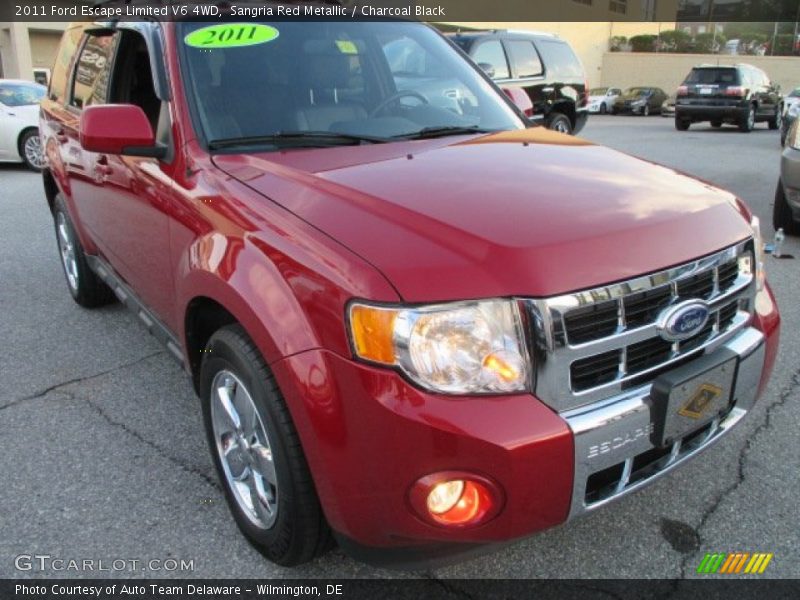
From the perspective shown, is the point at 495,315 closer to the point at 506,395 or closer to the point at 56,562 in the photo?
the point at 506,395

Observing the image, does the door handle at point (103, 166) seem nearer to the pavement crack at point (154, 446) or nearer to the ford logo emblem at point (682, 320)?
the pavement crack at point (154, 446)

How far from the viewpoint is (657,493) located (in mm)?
2604

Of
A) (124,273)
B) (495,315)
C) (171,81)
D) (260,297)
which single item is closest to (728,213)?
(495,315)

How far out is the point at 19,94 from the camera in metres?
11.6

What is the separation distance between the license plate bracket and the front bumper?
4 centimetres

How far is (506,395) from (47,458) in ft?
7.09

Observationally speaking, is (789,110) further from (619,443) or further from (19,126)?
(619,443)

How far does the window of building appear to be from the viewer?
50.7 m

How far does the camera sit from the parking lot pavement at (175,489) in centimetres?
230

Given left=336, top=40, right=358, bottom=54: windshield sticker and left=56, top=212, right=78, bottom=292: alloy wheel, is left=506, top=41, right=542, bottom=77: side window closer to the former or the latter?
left=56, top=212, right=78, bottom=292: alloy wheel

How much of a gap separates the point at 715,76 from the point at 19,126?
695 inches

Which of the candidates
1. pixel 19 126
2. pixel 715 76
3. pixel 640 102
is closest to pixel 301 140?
pixel 19 126

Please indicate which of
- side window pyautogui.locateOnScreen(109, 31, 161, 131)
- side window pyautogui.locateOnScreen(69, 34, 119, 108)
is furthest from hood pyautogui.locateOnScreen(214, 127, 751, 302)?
side window pyautogui.locateOnScreen(69, 34, 119, 108)

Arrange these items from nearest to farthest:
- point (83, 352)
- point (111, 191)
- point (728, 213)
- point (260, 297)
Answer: point (260, 297), point (728, 213), point (111, 191), point (83, 352)
